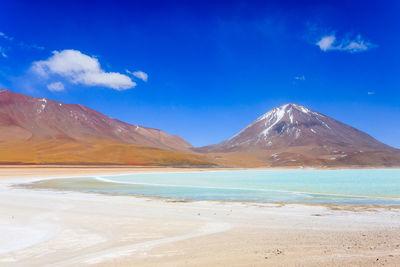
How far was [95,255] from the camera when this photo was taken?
8.64m

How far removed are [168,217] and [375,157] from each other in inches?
6742

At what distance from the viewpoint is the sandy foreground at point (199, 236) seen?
8102 mm

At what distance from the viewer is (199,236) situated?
35.4ft

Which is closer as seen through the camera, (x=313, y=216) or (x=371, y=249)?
(x=371, y=249)

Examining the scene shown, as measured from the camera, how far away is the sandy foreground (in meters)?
8.10

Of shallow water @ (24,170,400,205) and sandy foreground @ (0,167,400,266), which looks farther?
shallow water @ (24,170,400,205)

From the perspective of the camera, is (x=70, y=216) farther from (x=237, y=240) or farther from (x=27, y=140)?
(x=27, y=140)

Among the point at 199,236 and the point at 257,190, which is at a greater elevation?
the point at 257,190

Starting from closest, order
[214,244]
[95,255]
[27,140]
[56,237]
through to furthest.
Result: [95,255] < [214,244] < [56,237] < [27,140]

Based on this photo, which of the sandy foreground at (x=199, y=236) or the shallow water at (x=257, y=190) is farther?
the shallow water at (x=257, y=190)

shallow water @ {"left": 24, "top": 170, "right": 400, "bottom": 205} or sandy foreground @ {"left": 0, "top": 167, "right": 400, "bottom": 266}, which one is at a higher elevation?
shallow water @ {"left": 24, "top": 170, "right": 400, "bottom": 205}

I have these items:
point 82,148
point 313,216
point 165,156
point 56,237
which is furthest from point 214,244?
point 82,148

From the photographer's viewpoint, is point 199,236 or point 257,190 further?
point 257,190

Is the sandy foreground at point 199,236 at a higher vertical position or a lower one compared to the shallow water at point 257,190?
lower
